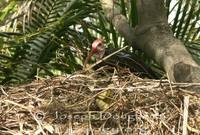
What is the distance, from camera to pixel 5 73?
105 inches

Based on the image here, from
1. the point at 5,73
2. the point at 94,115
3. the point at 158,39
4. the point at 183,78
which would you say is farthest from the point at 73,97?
the point at 5,73

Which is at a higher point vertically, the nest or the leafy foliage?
the leafy foliage

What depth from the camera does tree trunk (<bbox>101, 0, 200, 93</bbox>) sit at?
1.71 metres

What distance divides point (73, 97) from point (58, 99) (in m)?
0.09

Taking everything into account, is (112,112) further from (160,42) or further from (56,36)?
(56,36)

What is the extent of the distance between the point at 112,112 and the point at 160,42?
0.96 m

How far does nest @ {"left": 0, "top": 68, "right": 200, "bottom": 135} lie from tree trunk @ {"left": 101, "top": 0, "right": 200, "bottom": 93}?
42 centimetres

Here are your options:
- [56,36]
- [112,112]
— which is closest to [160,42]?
[112,112]

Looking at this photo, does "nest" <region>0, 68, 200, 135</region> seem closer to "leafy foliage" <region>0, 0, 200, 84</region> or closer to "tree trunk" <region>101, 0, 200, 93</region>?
"tree trunk" <region>101, 0, 200, 93</region>

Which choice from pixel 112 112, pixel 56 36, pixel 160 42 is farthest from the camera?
pixel 56 36

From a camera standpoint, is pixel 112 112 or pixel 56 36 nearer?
pixel 112 112

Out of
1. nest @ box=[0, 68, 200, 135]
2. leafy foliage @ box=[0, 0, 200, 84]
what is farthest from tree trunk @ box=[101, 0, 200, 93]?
nest @ box=[0, 68, 200, 135]

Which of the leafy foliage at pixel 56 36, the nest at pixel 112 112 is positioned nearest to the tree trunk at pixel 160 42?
the leafy foliage at pixel 56 36

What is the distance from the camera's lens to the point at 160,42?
200 centimetres
